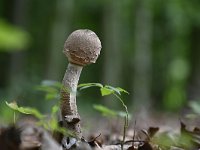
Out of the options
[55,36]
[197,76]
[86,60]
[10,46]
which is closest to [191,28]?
[197,76]

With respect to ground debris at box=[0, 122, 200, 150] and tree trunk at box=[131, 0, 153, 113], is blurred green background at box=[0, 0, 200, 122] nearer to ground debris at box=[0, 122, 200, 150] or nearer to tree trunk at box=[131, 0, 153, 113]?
tree trunk at box=[131, 0, 153, 113]

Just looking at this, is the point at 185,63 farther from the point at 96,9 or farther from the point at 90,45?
the point at 90,45

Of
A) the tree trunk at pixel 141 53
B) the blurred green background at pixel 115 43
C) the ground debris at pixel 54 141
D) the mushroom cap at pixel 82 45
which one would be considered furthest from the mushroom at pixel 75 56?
the tree trunk at pixel 141 53

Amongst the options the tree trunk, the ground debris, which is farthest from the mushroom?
the tree trunk

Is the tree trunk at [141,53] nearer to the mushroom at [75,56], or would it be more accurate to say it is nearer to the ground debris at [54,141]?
the ground debris at [54,141]

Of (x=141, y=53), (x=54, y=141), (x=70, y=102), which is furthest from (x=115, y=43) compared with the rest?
(x=54, y=141)
